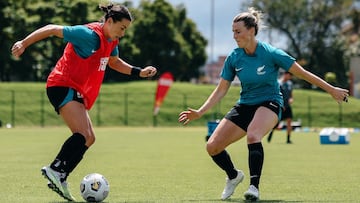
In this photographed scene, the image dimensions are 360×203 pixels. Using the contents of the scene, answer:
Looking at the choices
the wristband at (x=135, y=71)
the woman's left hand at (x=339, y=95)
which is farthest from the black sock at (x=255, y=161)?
the wristband at (x=135, y=71)

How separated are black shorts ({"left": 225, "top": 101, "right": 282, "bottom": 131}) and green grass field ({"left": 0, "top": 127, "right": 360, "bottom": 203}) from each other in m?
0.91

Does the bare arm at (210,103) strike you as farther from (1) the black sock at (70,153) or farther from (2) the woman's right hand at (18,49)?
(2) the woman's right hand at (18,49)

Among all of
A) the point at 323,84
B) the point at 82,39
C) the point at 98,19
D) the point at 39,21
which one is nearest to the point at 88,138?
the point at 82,39

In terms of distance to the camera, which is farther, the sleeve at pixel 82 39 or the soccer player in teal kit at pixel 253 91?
the soccer player in teal kit at pixel 253 91

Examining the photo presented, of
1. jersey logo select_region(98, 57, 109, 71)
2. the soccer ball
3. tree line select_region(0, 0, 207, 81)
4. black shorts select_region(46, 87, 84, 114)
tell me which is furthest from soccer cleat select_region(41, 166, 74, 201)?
tree line select_region(0, 0, 207, 81)

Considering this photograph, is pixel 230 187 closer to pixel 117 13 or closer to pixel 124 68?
pixel 124 68

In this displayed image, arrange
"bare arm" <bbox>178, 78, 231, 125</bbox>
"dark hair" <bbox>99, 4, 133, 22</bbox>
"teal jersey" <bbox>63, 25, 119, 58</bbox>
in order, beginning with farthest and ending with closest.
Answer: "bare arm" <bbox>178, 78, 231, 125</bbox>, "dark hair" <bbox>99, 4, 133, 22</bbox>, "teal jersey" <bbox>63, 25, 119, 58</bbox>

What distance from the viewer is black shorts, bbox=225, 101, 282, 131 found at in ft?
31.7

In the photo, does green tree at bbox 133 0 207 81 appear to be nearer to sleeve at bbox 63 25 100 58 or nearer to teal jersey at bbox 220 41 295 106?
teal jersey at bbox 220 41 295 106

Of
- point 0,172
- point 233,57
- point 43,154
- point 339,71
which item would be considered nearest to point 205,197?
point 233,57

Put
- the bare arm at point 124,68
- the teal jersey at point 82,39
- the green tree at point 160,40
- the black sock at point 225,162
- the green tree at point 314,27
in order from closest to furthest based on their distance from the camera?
the teal jersey at point 82,39 → the black sock at point 225,162 → the bare arm at point 124,68 → the green tree at point 160,40 → the green tree at point 314,27

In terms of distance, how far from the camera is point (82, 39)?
895cm

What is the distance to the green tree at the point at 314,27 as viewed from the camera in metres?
92.3

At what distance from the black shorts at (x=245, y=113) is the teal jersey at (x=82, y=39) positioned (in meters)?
1.89
